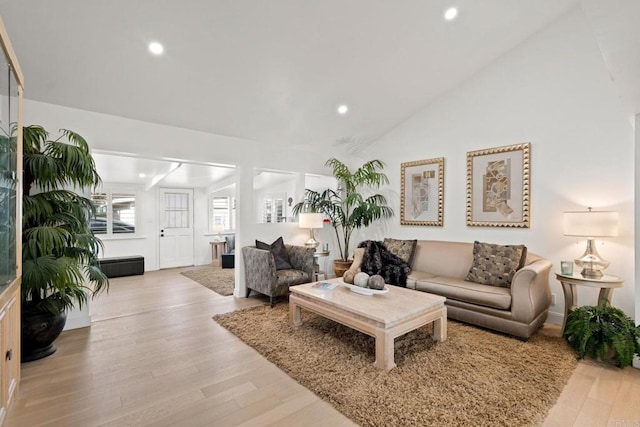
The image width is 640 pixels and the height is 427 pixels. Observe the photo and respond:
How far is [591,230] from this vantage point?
302cm

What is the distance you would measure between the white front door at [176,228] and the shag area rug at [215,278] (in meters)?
0.85

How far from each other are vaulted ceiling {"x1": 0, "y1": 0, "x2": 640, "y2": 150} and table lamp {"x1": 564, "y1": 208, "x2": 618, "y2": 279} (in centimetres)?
101

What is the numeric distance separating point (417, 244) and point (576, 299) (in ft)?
6.21

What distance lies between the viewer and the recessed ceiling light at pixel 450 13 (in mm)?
3182

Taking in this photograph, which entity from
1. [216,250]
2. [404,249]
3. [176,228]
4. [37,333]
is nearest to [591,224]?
[404,249]

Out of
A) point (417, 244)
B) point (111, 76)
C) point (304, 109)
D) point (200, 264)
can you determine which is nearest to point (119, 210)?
point (200, 264)

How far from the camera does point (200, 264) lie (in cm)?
774

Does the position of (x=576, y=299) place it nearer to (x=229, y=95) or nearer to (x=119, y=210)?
(x=229, y=95)

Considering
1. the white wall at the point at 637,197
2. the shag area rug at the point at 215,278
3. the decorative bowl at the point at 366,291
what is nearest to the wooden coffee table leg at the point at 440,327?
the decorative bowl at the point at 366,291

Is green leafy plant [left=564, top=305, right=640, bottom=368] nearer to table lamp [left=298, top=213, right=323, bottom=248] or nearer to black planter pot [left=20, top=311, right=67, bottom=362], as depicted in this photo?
table lamp [left=298, top=213, right=323, bottom=248]

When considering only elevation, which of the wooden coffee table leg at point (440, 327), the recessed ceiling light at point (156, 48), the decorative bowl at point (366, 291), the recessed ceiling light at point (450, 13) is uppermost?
the recessed ceiling light at point (450, 13)

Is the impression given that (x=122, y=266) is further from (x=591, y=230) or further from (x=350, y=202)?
(x=591, y=230)

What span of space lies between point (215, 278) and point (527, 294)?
5011 mm

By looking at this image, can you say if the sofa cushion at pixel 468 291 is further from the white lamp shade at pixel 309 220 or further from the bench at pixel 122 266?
the bench at pixel 122 266
